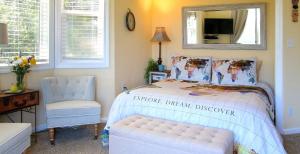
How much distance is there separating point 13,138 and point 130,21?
2.86m

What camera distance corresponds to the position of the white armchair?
318 cm

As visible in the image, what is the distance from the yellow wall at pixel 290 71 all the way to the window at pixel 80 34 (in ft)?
8.64

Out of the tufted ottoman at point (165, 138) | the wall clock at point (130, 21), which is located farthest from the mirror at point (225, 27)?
the tufted ottoman at point (165, 138)

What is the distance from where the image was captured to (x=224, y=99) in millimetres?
2697

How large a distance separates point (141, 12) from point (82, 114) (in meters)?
2.37

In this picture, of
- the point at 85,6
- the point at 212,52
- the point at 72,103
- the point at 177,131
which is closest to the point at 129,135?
the point at 177,131

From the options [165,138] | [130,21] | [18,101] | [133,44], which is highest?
[130,21]

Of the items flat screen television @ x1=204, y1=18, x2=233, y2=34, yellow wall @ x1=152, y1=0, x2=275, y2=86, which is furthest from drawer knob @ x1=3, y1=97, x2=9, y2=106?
flat screen television @ x1=204, y1=18, x2=233, y2=34

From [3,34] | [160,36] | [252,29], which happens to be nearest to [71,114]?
[3,34]

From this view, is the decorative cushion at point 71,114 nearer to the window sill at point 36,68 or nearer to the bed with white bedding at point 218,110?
the bed with white bedding at point 218,110

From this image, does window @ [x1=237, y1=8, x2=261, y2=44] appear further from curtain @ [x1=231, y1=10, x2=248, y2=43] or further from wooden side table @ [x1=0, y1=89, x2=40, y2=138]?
wooden side table @ [x1=0, y1=89, x2=40, y2=138]

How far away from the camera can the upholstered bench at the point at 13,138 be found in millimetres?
2014

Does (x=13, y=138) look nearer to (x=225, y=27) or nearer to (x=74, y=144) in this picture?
(x=74, y=144)

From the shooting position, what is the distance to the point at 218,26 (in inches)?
179
